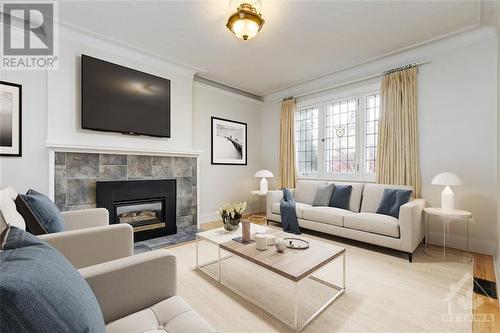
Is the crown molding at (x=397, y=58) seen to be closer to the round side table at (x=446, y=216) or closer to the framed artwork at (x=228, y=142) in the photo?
the framed artwork at (x=228, y=142)

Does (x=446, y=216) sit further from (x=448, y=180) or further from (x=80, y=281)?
(x=80, y=281)

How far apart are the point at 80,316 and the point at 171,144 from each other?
346 cm

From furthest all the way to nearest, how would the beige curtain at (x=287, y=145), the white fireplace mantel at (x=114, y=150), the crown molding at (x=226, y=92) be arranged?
the beige curtain at (x=287, y=145) → the crown molding at (x=226, y=92) → the white fireplace mantel at (x=114, y=150)

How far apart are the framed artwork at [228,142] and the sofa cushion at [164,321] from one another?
3606 millimetres

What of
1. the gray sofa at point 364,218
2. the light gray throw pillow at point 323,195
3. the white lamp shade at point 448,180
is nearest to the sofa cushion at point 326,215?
the gray sofa at point 364,218

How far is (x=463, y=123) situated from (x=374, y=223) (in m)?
1.77

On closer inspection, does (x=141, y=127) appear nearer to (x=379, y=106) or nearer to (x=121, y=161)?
(x=121, y=161)

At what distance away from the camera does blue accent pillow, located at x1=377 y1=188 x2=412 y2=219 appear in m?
3.05

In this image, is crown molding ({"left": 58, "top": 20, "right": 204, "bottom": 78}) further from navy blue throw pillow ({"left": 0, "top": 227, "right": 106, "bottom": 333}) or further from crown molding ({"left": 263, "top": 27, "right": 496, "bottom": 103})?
navy blue throw pillow ({"left": 0, "top": 227, "right": 106, "bottom": 333})

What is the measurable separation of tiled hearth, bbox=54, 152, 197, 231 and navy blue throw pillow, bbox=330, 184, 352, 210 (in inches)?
92.1

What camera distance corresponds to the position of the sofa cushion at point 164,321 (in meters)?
1.01

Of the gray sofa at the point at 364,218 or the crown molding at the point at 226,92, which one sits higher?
the crown molding at the point at 226,92

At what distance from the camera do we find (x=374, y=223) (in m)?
2.96

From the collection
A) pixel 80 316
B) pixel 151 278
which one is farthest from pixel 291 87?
pixel 80 316
